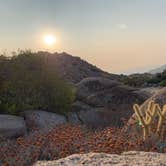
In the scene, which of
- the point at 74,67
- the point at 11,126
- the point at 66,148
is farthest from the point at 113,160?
the point at 74,67

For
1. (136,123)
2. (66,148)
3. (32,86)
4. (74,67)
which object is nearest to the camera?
(66,148)

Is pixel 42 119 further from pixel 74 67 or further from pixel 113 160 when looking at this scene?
pixel 74 67

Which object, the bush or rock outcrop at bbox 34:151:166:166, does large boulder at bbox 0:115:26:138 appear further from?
rock outcrop at bbox 34:151:166:166

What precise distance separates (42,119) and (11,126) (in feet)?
6.97

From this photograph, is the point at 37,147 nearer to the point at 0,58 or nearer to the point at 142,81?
the point at 0,58

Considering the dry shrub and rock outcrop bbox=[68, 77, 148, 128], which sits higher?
rock outcrop bbox=[68, 77, 148, 128]

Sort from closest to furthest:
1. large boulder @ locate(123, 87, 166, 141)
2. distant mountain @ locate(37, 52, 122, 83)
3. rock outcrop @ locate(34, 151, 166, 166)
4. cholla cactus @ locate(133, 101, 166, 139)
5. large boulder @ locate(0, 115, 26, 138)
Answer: rock outcrop @ locate(34, 151, 166, 166) < cholla cactus @ locate(133, 101, 166, 139) < large boulder @ locate(123, 87, 166, 141) < large boulder @ locate(0, 115, 26, 138) < distant mountain @ locate(37, 52, 122, 83)

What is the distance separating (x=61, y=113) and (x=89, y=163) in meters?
13.1

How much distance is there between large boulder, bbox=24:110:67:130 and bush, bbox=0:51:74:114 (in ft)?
1.95

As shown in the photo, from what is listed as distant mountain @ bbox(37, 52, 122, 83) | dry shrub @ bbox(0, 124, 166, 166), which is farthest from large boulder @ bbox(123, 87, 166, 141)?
distant mountain @ bbox(37, 52, 122, 83)

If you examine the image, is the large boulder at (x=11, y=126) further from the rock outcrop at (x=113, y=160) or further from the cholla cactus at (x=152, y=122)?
the rock outcrop at (x=113, y=160)

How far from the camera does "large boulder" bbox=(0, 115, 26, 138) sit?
1486cm

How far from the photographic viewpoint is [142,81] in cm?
4331

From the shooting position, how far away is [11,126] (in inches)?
595
